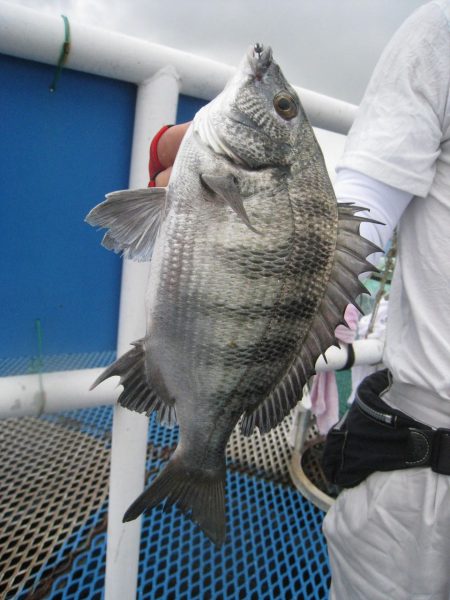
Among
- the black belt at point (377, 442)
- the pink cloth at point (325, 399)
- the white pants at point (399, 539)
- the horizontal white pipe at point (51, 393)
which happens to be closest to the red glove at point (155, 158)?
the horizontal white pipe at point (51, 393)

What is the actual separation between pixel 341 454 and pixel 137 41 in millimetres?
1418

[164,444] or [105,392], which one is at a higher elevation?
[105,392]

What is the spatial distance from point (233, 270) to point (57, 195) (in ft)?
2.43

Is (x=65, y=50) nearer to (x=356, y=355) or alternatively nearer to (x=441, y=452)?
(x=441, y=452)

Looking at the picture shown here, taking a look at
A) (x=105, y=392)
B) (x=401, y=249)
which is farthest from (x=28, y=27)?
(x=401, y=249)

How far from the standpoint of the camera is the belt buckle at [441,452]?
3.52ft

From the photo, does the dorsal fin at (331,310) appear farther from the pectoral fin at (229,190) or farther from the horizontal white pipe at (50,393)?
the horizontal white pipe at (50,393)

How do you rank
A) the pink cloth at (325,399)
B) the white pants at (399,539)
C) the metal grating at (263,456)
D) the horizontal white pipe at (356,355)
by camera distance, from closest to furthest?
the white pants at (399,539) < the horizontal white pipe at (356,355) < the pink cloth at (325,399) < the metal grating at (263,456)

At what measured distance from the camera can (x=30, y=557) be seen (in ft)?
5.82

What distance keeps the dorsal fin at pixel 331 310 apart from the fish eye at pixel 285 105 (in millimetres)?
256

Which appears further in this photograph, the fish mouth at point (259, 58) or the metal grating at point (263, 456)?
the metal grating at point (263, 456)

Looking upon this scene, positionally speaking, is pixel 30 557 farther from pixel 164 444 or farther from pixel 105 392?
pixel 105 392

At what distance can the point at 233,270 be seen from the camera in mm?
792

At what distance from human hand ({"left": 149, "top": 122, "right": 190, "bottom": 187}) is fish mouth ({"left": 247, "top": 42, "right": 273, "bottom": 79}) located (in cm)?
20
